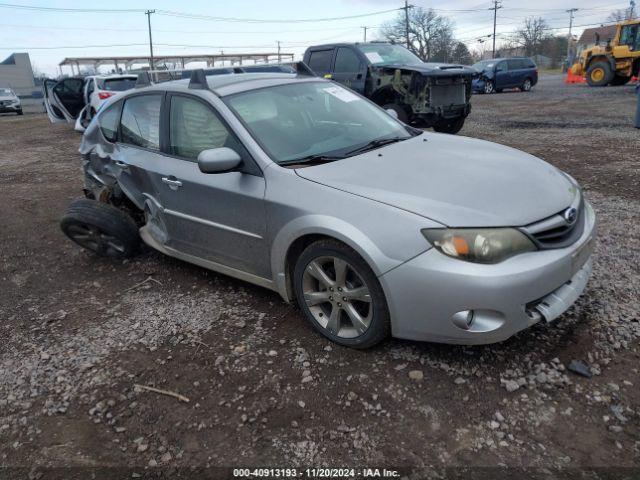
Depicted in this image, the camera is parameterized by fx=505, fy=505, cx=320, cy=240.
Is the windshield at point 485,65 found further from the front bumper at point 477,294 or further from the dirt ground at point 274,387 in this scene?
the front bumper at point 477,294

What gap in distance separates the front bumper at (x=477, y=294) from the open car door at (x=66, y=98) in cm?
1554

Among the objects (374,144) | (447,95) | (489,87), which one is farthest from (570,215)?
(489,87)

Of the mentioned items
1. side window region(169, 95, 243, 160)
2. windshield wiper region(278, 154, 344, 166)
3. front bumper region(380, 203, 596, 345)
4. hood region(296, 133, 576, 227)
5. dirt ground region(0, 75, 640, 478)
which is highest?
side window region(169, 95, 243, 160)

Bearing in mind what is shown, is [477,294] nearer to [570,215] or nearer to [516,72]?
[570,215]

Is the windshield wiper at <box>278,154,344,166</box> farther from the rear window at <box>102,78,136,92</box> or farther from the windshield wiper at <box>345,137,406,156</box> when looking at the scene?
the rear window at <box>102,78,136,92</box>

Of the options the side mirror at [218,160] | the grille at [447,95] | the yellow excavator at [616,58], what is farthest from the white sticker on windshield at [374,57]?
the yellow excavator at [616,58]

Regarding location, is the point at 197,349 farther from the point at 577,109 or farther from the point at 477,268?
the point at 577,109

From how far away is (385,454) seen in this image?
7.48 ft

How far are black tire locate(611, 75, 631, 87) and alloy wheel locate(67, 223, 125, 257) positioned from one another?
960 inches

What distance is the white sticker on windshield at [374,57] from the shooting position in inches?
392

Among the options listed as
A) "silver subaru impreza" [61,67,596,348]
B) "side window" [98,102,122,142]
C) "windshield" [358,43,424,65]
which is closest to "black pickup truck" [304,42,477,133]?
"windshield" [358,43,424,65]

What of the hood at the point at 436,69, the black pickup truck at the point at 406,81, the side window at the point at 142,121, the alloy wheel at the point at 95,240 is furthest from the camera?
the black pickup truck at the point at 406,81

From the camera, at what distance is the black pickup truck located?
30.2ft

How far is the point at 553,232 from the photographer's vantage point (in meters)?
2.69
